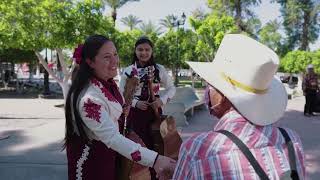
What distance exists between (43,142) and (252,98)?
759 cm

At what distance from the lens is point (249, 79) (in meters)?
1.65

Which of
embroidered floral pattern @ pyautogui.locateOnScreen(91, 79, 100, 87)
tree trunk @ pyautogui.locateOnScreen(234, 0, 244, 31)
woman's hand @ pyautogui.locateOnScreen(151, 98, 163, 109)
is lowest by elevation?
woman's hand @ pyautogui.locateOnScreen(151, 98, 163, 109)

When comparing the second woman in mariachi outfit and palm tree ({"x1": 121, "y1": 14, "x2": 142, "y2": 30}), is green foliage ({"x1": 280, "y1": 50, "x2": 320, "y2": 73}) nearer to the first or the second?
palm tree ({"x1": 121, "y1": 14, "x2": 142, "y2": 30})

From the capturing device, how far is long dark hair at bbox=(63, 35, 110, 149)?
268 cm

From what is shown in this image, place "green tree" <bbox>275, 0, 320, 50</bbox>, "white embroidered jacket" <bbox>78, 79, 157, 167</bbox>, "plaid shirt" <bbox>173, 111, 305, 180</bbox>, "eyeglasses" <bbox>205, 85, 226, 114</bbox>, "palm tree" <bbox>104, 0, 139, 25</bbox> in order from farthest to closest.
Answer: "green tree" <bbox>275, 0, 320, 50</bbox>, "palm tree" <bbox>104, 0, 139, 25</bbox>, "white embroidered jacket" <bbox>78, 79, 157, 167</bbox>, "eyeglasses" <bbox>205, 85, 226, 114</bbox>, "plaid shirt" <bbox>173, 111, 305, 180</bbox>

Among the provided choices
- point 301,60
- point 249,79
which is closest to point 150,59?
point 249,79

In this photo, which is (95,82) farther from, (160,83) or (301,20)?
(301,20)

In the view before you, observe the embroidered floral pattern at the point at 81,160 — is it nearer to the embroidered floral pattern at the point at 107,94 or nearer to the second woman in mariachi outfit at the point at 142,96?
the embroidered floral pattern at the point at 107,94

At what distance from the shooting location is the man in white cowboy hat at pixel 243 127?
155 centimetres

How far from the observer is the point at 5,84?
32188 mm

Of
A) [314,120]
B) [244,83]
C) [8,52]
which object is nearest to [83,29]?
[314,120]

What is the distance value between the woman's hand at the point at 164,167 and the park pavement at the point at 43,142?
11.8 ft

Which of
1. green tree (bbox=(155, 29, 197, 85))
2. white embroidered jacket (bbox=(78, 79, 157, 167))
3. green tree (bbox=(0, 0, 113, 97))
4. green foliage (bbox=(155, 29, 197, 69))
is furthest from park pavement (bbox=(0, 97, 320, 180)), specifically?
green foliage (bbox=(155, 29, 197, 69))

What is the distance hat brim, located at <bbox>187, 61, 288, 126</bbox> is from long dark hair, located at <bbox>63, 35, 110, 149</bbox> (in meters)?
1.07
